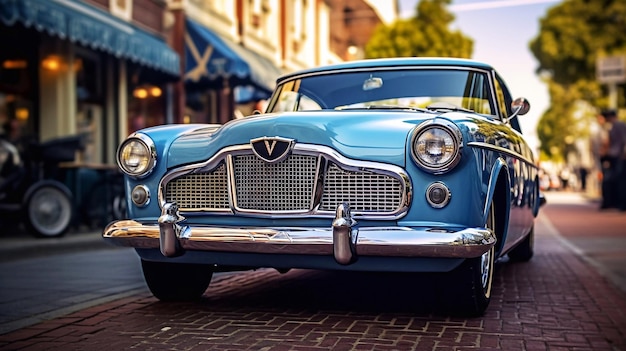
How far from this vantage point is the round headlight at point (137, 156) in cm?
447

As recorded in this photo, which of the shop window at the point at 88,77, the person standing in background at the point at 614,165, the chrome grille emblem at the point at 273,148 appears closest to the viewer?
the chrome grille emblem at the point at 273,148

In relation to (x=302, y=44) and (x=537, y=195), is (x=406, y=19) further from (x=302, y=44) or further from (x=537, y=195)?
(x=537, y=195)

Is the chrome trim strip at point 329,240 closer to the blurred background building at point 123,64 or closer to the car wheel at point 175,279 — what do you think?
the car wheel at point 175,279

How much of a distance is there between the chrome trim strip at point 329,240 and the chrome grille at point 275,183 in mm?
176

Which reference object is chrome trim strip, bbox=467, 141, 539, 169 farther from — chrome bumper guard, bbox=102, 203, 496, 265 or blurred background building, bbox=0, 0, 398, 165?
blurred background building, bbox=0, 0, 398, 165

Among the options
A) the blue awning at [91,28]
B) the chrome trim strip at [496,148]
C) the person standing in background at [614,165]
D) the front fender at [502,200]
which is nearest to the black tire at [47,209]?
the blue awning at [91,28]

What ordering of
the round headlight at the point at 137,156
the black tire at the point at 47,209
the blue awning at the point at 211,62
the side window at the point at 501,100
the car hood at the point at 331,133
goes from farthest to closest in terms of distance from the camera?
the blue awning at the point at 211,62 < the black tire at the point at 47,209 < the side window at the point at 501,100 < the round headlight at the point at 137,156 < the car hood at the point at 331,133

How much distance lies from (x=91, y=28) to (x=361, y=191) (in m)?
8.12

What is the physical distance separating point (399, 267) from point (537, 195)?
3295 mm

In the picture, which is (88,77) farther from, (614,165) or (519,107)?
(614,165)

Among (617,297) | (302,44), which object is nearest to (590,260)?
(617,297)

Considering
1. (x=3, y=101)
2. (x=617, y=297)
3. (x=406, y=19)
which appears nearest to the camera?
(x=617, y=297)

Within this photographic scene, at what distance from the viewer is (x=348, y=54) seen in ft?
120

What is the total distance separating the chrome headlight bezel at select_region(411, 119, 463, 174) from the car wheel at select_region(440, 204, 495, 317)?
0.53 m
